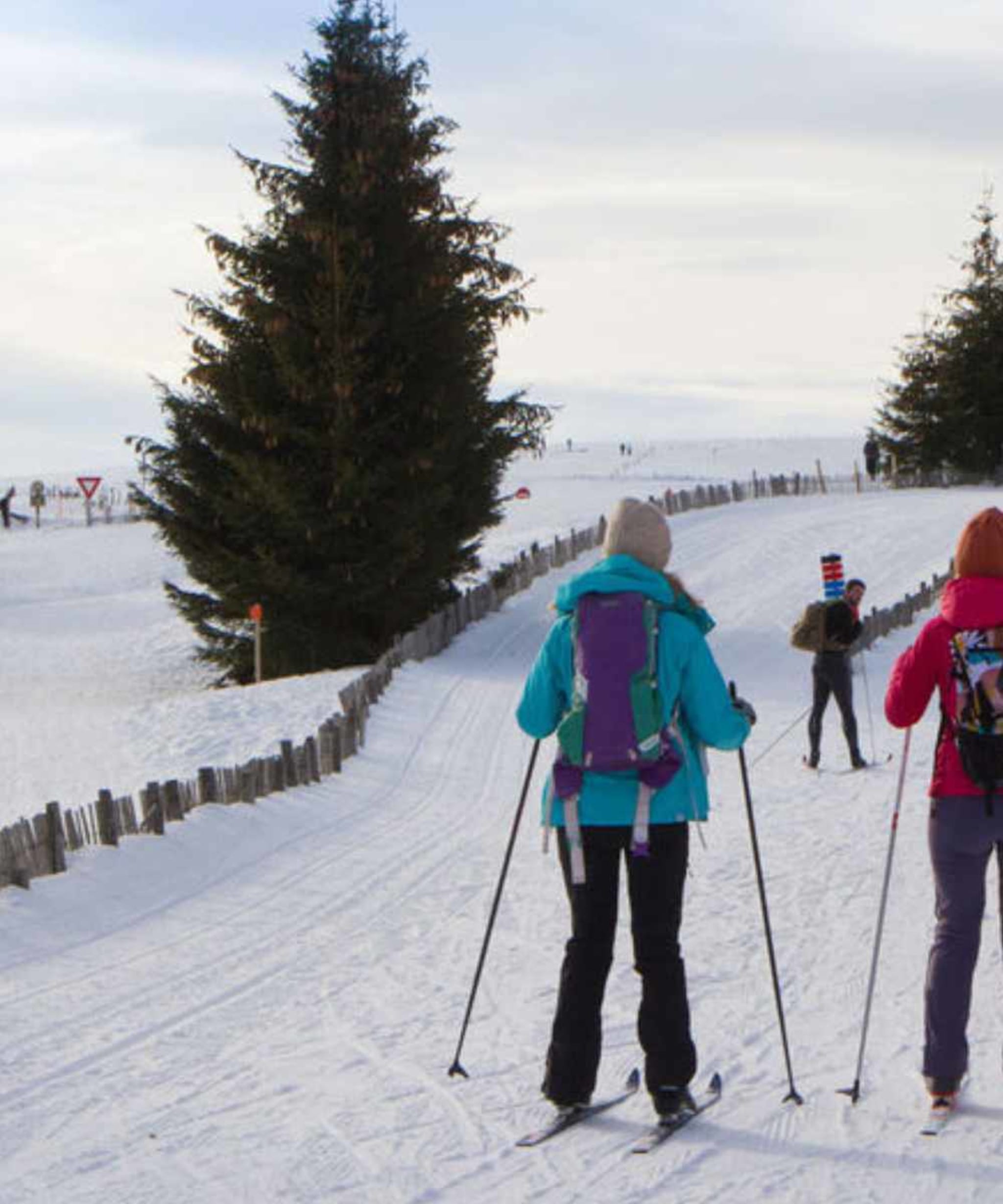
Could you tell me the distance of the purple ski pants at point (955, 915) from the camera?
20.0 ft

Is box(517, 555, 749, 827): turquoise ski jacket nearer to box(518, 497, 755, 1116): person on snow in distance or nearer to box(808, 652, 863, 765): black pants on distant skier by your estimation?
box(518, 497, 755, 1116): person on snow in distance

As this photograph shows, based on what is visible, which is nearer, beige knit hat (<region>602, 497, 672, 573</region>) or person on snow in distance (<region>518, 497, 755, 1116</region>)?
person on snow in distance (<region>518, 497, 755, 1116</region>)

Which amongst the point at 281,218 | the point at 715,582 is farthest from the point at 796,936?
the point at 715,582

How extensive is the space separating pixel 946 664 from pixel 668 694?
0.98 meters

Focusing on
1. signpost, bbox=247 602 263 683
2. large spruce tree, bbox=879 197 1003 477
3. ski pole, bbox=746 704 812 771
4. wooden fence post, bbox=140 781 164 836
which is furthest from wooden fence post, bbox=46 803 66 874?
large spruce tree, bbox=879 197 1003 477

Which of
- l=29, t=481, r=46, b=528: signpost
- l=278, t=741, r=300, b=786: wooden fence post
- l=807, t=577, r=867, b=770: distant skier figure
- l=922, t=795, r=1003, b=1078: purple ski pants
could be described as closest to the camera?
l=922, t=795, r=1003, b=1078: purple ski pants

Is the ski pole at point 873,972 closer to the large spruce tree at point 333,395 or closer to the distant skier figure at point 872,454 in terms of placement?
the large spruce tree at point 333,395

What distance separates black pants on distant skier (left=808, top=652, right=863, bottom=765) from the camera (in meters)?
16.6

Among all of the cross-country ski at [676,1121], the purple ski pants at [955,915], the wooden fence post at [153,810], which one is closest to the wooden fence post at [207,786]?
the wooden fence post at [153,810]

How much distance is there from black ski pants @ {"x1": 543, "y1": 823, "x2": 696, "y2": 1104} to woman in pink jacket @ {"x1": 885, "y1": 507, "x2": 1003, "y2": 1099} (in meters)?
0.86

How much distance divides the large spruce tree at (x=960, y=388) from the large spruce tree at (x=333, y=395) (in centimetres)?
2591

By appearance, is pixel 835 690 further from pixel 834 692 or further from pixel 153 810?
pixel 153 810

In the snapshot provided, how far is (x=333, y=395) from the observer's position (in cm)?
3016

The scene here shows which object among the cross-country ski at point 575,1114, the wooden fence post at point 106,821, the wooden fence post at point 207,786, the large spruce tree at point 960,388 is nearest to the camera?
the cross-country ski at point 575,1114
